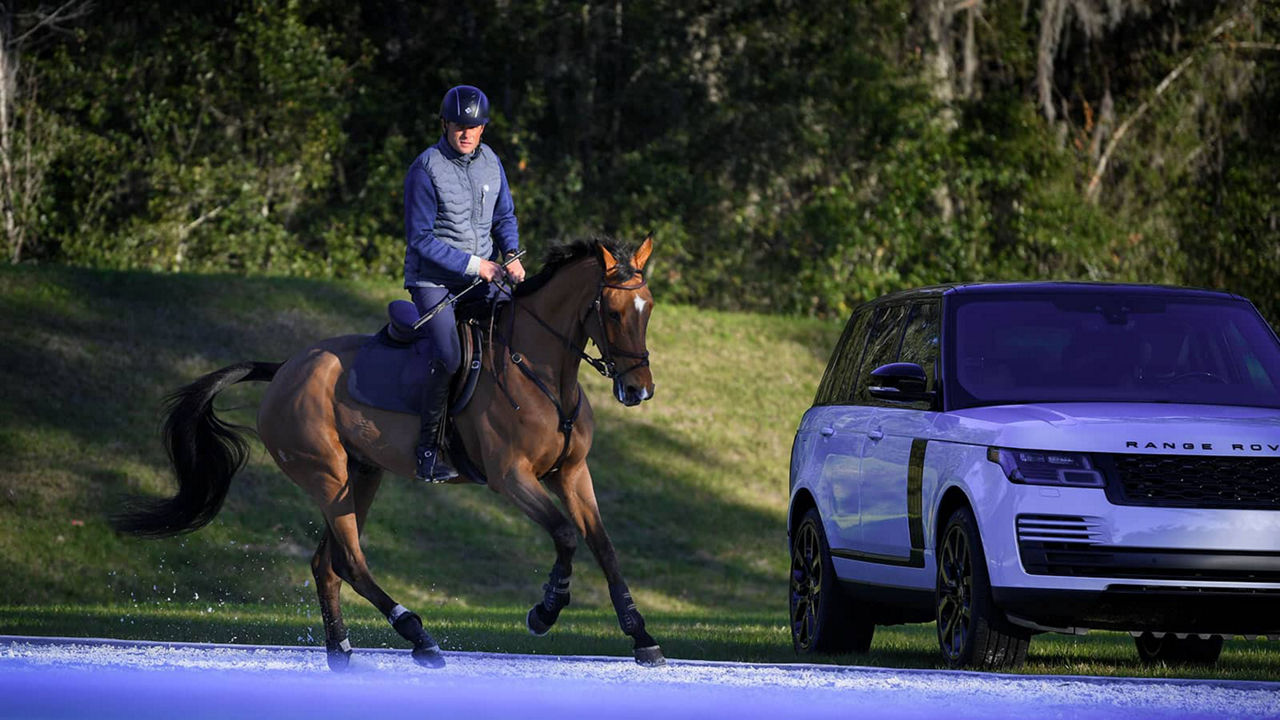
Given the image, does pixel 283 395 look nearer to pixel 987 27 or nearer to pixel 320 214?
pixel 320 214

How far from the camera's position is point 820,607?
11406 mm

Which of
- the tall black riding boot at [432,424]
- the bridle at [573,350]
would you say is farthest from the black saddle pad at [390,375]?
the bridle at [573,350]

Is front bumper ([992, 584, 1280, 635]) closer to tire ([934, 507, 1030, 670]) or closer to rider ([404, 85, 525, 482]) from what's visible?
tire ([934, 507, 1030, 670])

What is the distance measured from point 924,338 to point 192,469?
4758mm

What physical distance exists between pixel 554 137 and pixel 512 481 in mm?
24800

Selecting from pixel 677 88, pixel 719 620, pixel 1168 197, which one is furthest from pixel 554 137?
pixel 719 620

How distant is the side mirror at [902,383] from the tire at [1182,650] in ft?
8.40

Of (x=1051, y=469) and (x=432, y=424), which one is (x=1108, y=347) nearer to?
(x=1051, y=469)

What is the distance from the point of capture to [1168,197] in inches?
1447

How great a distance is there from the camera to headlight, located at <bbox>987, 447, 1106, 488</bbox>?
9062 mm

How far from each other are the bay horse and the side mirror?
3.93ft

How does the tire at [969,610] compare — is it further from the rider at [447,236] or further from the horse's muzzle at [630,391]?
the rider at [447,236]

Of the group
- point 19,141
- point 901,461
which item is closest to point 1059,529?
point 901,461

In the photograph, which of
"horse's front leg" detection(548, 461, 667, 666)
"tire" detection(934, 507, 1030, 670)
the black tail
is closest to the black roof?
"tire" detection(934, 507, 1030, 670)
